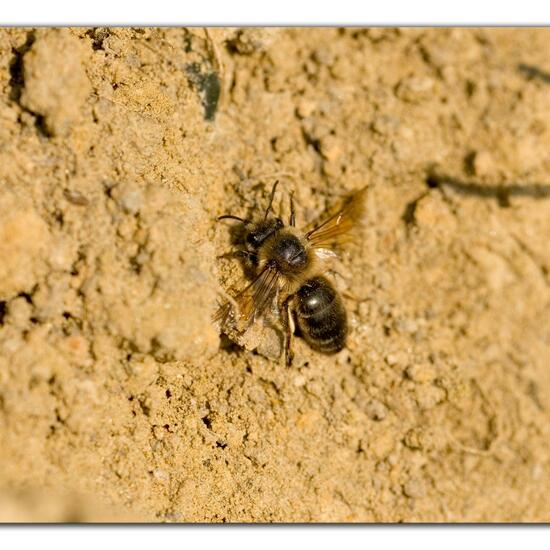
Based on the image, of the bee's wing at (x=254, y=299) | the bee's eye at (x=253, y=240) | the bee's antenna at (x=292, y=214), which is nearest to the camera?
the bee's wing at (x=254, y=299)

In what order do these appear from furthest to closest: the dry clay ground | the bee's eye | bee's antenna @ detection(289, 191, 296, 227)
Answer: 1. bee's antenna @ detection(289, 191, 296, 227)
2. the bee's eye
3. the dry clay ground

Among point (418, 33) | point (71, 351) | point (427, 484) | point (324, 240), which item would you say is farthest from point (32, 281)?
point (418, 33)

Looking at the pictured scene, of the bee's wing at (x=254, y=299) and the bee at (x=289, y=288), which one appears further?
the bee at (x=289, y=288)

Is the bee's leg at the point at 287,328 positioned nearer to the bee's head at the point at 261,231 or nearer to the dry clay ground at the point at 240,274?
the dry clay ground at the point at 240,274

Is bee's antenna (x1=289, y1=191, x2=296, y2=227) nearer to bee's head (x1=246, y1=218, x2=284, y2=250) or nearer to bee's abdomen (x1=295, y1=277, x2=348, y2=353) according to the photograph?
bee's head (x1=246, y1=218, x2=284, y2=250)

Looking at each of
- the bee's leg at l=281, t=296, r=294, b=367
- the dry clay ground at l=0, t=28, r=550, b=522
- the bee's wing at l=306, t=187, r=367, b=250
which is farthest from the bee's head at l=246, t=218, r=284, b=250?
the bee's leg at l=281, t=296, r=294, b=367

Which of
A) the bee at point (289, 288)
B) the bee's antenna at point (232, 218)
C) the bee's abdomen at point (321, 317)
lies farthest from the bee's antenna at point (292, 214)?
the bee's abdomen at point (321, 317)

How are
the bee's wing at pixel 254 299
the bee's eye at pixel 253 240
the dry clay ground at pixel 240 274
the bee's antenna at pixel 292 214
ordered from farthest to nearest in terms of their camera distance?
1. the bee's antenna at pixel 292 214
2. the bee's eye at pixel 253 240
3. the bee's wing at pixel 254 299
4. the dry clay ground at pixel 240 274
